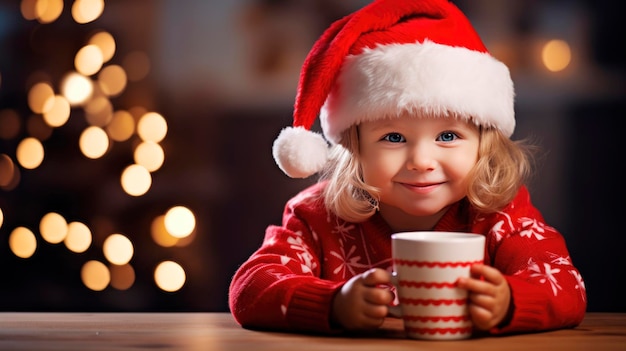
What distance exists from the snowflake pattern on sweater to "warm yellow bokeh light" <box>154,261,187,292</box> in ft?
2.39

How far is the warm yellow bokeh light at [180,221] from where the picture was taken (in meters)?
1.89

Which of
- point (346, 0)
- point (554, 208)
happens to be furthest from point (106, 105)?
point (554, 208)

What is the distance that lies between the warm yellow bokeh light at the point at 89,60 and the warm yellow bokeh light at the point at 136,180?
0.76 ft

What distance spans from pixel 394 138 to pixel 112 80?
39.5 inches

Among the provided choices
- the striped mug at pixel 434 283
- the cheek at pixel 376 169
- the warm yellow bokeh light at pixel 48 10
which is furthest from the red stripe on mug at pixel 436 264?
the warm yellow bokeh light at pixel 48 10

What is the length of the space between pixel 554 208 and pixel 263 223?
61 cm

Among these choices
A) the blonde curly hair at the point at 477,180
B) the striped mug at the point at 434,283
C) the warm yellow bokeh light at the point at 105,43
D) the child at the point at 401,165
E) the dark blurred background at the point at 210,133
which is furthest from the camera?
the warm yellow bokeh light at the point at 105,43

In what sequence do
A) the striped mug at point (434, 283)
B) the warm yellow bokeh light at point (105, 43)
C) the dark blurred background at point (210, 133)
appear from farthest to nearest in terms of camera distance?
the warm yellow bokeh light at point (105, 43) < the dark blurred background at point (210, 133) < the striped mug at point (434, 283)

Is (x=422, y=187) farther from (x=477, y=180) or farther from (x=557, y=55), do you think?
(x=557, y=55)

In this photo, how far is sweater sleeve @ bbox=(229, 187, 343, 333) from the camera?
0.95 metres

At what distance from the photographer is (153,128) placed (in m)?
1.89

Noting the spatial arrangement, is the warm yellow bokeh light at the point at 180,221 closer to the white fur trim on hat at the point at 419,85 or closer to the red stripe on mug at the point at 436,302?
the white fur trim on hat at the point at 419,85

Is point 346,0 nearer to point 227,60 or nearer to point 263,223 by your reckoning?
point 227,60

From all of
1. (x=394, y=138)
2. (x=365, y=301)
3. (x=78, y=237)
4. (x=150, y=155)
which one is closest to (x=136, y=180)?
(x=150, y=155)
